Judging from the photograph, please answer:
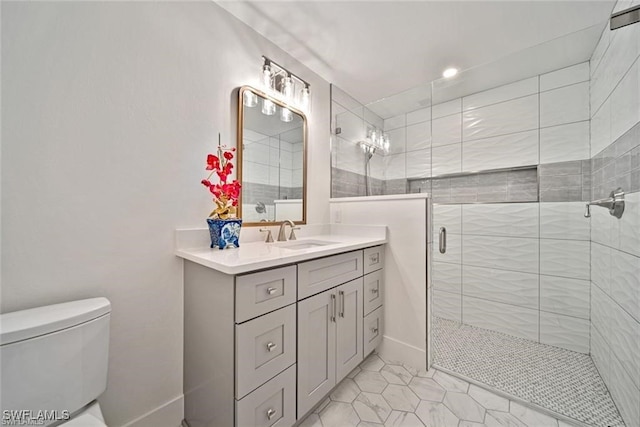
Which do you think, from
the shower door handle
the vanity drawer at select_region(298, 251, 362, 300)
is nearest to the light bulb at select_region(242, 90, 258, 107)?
the vanity drawer at select_region(298, 251, 362, 300)

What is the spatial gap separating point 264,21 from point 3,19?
1175 millimetres

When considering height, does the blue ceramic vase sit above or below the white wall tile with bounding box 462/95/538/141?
below

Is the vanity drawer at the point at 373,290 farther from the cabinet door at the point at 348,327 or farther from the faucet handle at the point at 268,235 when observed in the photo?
the faucet handle at the point at 268,235

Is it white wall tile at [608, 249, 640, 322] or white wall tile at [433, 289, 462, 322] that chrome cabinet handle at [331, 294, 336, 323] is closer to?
white wall tile at [608, 249, 640, 322]

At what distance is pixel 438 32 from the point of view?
5.48 ft

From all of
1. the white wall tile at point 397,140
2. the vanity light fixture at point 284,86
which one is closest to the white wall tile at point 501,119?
the white wall tile at point 397,140

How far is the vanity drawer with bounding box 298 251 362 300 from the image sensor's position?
1203 millimetres

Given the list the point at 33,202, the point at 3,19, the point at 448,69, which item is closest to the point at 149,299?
the point at 33,202

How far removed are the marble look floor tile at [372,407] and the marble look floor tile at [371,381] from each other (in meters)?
0.04

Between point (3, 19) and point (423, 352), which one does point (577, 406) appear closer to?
point (423, 352)

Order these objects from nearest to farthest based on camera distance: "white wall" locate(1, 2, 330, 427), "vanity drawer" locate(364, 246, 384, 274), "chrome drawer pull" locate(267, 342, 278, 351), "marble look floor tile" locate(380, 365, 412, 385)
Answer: "white wall" locate(1, 2, 330, 427), "chrome drawer pull" locate(267, 342, 278, 351), "marble look floor tile" locate(380, 365, 412, 385), "vanity drawer" locate(364, 246, 384, 274)

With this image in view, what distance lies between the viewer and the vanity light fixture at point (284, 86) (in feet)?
5.46

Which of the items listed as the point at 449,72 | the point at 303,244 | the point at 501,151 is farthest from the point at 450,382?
the point at 449,72

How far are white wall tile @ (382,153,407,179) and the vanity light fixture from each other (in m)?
0.94
